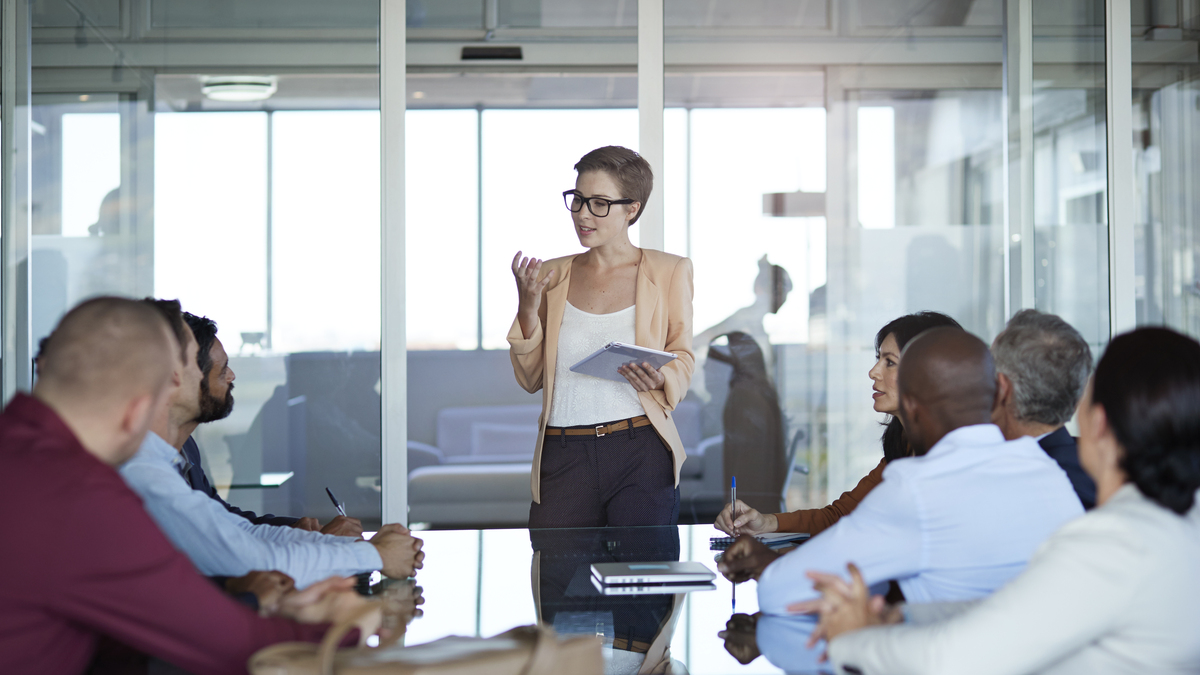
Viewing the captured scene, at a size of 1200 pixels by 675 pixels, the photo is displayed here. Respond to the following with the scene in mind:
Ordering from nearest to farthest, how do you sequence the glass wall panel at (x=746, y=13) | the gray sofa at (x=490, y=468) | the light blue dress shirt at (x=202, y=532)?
the light blue dress shirt at (x=202, y=532), the glass wall panel at (x=746, y=13), the gray sofa at (x=490, y=468)

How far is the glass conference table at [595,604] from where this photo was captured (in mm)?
1485

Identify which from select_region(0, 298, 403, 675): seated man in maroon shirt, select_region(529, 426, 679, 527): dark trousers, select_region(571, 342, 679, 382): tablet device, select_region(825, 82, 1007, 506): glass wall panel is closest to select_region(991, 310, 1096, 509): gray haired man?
select_region(571, 342, 679, 382): tablet device

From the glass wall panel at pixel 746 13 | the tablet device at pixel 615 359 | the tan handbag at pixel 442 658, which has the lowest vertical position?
the tan handbag at pixel 442 658

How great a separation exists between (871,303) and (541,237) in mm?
1781

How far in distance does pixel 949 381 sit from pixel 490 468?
14.5 ft

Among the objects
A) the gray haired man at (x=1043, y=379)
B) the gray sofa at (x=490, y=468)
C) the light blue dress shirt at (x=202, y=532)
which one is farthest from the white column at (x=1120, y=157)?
the light blue dress shirt at (x=202, y=532)

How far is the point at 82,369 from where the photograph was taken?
4.27ft

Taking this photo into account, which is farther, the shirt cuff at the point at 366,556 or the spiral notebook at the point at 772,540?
the spiral notebook at the point at 772,540

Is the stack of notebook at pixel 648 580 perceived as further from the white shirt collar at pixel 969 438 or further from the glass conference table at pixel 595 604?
the white shirt collar at pixel 969 438

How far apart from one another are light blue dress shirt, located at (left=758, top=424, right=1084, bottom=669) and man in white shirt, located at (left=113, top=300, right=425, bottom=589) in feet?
2.74

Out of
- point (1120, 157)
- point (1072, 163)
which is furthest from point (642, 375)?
point (1120, 157)

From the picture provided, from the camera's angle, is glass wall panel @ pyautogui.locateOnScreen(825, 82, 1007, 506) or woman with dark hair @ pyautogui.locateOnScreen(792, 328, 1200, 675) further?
glass wall panel @ pyautogui.locateOnScreen(825, 82, 1007, 506)

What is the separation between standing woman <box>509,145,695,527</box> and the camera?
2.70 m

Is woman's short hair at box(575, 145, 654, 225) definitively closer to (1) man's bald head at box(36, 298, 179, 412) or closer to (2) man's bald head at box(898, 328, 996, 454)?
(2) man's bald head at box(898, 328, 996, 454)
